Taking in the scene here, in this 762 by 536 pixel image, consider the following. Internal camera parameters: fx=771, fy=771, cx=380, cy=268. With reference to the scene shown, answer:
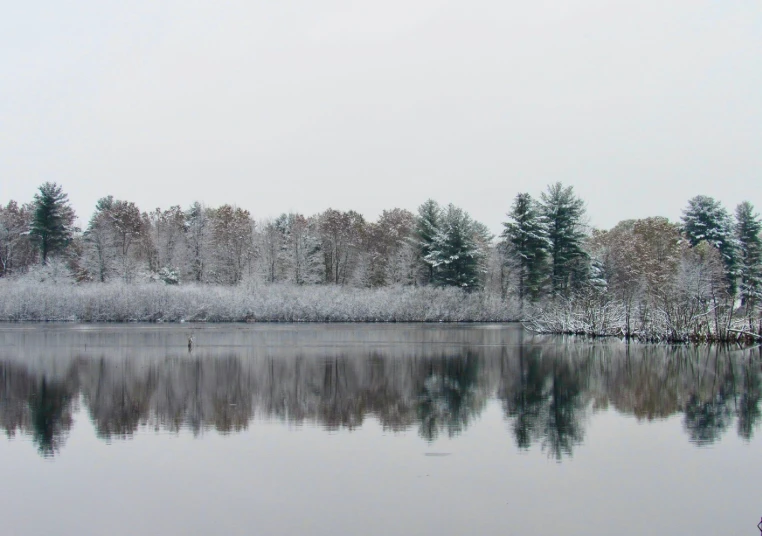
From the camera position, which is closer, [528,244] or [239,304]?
[239,304]

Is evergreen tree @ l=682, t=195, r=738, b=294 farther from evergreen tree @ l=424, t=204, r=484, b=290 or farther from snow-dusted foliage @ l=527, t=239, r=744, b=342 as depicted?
evergreen tree @ l=424, t=204, r=484, b=290

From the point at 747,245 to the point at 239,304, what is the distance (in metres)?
44.5

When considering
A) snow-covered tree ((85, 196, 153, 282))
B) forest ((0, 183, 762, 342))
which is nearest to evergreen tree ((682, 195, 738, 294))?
forest ((0, 183, 762, 342))

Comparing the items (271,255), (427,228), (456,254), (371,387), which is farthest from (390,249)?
(371,387)

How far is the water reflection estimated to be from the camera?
15055mm

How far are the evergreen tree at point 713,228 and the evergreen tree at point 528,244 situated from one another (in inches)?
605

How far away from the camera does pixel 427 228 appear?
214ft

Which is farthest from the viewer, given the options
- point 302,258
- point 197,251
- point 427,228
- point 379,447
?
point 197,251

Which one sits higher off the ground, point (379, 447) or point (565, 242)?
point (565, 242)

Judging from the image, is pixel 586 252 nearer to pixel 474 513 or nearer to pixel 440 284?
pixel 440 284

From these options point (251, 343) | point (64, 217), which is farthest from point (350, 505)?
point (64, 217)

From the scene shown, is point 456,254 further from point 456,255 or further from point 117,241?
point 117,241

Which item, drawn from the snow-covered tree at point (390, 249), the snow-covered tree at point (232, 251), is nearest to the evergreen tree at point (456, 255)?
the snow-covered tree at point (390, 249)

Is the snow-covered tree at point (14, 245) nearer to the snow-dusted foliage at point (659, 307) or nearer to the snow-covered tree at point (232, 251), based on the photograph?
the snow-covered tree at point (232, 251)
